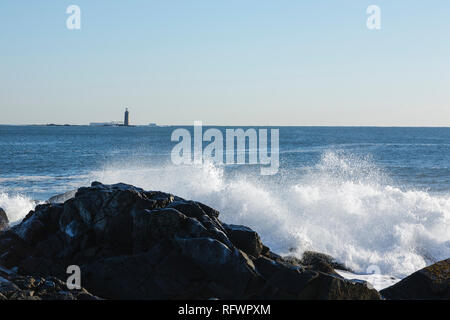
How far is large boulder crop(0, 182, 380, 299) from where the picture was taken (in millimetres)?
9391

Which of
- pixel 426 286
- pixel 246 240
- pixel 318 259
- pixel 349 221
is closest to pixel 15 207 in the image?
pixel 318 259

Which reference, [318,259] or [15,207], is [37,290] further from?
[15,207]

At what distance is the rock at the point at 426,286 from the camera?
10.5 metres

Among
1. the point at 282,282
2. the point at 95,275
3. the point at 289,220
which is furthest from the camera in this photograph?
the point at 289,220

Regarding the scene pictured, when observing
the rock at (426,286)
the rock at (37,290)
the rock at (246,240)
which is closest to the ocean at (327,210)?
the rock at (426,286)

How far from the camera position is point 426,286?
1062cm

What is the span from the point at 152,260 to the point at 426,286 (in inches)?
227

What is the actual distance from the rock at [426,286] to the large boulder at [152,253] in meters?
1.58

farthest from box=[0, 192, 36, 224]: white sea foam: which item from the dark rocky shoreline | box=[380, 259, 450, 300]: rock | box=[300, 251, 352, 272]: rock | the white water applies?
box=[380, 259, 450, 300]: rock

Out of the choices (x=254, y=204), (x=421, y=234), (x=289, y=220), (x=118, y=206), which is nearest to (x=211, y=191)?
(x=254, y=204)

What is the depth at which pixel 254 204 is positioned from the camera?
19297mm
